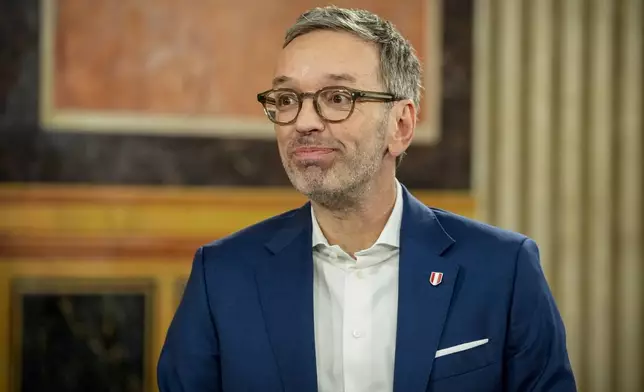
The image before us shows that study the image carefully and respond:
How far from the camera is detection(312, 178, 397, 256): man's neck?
161 cm

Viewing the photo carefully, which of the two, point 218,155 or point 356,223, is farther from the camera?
point 218,155

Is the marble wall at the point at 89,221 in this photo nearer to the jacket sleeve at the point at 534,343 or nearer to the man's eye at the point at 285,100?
the man's eye at the point at 285,100

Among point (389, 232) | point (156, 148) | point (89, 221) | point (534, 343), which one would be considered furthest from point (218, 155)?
point (534, 343)

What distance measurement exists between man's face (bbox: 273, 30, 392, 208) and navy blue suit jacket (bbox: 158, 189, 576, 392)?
16cm

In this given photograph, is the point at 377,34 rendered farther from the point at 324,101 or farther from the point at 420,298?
the point at 420,298

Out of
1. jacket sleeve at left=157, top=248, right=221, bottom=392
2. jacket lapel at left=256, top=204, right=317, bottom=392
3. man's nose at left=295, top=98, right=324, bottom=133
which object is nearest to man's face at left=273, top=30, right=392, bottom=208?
man's nose at left=295, top=98, right=324, bottom=133

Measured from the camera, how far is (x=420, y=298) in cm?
154

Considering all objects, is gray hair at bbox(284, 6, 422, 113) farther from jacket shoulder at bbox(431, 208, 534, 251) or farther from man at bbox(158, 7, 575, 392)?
jacket shoulder at bbox(431, 208, 534, 251)

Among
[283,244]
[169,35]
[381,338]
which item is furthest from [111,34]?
[381,338]

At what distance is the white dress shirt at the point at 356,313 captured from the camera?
1.54m

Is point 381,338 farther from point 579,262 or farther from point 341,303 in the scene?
point 579,262

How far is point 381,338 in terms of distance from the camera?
157 centimetres

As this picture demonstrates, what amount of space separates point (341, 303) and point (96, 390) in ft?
6.00

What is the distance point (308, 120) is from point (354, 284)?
1.09 feet
